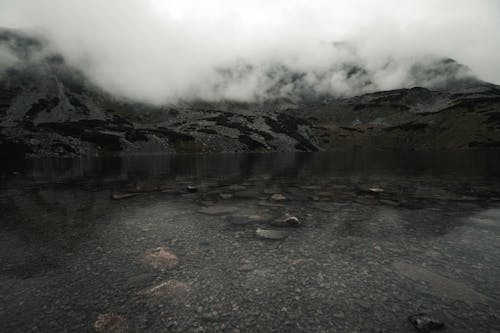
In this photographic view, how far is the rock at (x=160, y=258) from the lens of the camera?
1293 centimetres

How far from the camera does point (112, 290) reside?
10672 millimetres

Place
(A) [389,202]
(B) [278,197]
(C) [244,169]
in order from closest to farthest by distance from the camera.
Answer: (A) [389,202] → (B) [278,197] → (C) [244,169]

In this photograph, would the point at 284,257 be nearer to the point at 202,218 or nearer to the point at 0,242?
the point at 202,218

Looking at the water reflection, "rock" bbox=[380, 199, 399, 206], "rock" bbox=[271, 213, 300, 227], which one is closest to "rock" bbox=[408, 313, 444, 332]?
"rock" bbox=[271, 213, 300, 227]

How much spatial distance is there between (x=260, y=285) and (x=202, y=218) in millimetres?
10591

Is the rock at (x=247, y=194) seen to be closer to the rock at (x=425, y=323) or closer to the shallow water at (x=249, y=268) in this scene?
the shallow water at (x=249, y=268)

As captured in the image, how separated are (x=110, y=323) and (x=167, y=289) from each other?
2.40 metres

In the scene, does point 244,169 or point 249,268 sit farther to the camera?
point 244,169

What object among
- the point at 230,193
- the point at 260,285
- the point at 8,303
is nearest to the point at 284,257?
the point at 260,285

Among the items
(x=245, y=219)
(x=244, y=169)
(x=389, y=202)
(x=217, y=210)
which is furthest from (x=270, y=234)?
(x=244, y=169)

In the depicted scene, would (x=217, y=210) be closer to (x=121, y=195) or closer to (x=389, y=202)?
(x=121, y=195)

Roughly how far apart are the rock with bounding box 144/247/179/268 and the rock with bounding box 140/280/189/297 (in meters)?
1.64

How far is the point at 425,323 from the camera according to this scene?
8414mm

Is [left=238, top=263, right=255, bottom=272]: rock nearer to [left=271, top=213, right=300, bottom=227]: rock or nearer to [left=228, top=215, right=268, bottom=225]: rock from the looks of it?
[left=271, top=213, right=300, bottom=227]: rock
